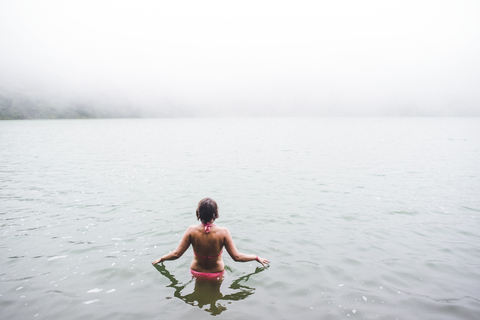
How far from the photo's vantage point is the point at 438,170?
2888cm

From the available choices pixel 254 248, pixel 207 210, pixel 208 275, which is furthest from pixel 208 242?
pixel 254 248

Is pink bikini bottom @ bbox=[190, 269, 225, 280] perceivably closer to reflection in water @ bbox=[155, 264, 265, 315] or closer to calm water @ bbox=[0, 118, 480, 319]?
reflection in water @ bbox=[155, 264, 265, 315]

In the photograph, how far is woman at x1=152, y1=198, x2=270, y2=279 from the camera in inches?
290

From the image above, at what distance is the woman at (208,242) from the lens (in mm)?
7359

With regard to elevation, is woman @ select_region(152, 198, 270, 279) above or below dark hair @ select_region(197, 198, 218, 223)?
below

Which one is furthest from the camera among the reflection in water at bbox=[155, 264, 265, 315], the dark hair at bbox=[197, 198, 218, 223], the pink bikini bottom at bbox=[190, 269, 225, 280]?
the pink bikini bottom at bbox=[190, 269, 225, 280]

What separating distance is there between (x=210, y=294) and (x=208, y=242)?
1608 millimetres

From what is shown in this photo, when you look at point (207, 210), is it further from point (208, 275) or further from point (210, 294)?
point (210, 294)

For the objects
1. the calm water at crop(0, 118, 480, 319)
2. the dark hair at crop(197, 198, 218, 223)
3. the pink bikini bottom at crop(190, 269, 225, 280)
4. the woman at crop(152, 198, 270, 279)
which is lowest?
the calm water at crop(0, 118, 480, 319)

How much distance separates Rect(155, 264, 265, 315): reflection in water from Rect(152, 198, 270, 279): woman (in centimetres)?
29

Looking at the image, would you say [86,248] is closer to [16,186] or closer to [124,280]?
[124,280]

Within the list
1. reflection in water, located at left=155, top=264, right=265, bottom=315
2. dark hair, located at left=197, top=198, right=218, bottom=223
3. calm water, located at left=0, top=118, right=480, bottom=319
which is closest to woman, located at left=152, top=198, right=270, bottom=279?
dark hair, located at left=197, top=198, right=218, bottom=223

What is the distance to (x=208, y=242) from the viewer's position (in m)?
7.70

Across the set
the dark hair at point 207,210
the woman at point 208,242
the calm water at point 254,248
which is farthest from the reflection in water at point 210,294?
the dark hair at point 207,210
